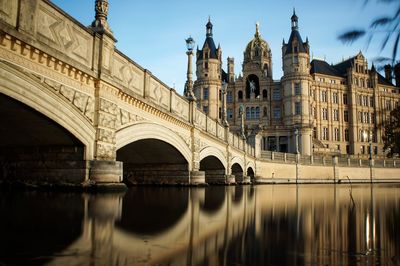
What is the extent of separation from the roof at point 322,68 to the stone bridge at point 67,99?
6800 centimetres

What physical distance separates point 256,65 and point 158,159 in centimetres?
5914

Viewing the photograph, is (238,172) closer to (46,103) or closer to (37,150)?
(37,150)

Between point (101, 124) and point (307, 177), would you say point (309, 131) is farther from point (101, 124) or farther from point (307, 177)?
point (101, 124)

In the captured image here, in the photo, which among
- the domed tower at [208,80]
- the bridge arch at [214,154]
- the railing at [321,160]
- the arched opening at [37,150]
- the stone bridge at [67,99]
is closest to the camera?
the stone bridge at [67,99]

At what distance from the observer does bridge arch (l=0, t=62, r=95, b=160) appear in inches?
260

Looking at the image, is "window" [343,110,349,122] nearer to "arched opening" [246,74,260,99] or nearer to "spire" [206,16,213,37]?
"arched opening" [246,74,260,99]

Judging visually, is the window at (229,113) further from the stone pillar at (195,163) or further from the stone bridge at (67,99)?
the stone bridge at (67,99)

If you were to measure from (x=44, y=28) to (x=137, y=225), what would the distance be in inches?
207

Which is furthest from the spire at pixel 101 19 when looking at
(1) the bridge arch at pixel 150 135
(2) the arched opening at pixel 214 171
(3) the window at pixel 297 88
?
(3) the window at pixel 297 88

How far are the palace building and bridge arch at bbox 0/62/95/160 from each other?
182 ft

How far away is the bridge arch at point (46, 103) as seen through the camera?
6609 mm

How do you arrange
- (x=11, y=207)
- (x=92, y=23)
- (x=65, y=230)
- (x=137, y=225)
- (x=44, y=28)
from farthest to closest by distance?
(x=92, y=23) → (x=44, y=28) → (x=11, y=207) → (x=137, y=225) → (x=65, y=230)

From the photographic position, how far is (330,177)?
2015 inches

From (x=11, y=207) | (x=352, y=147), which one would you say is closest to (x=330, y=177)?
(x=352, y=147)
